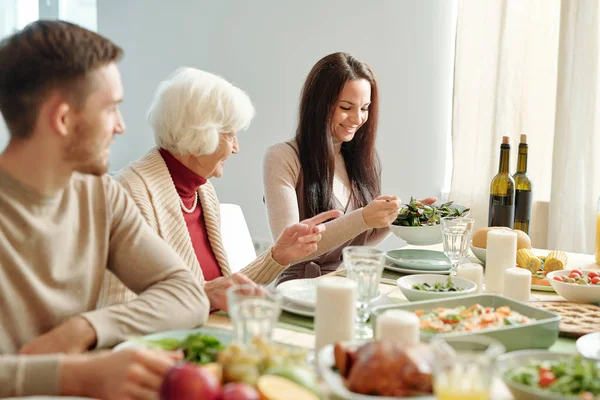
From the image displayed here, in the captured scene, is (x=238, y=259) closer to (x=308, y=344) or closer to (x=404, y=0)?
(x=308, y=344)

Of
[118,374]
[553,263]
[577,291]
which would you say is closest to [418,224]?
[553,263]

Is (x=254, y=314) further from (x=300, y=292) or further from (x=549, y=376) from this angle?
(x=300, y=292)

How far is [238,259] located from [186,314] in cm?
99

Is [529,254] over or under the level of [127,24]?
under

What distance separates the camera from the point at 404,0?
3729 millimetres

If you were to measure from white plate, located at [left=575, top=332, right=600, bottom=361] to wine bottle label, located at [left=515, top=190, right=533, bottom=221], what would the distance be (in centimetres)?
125

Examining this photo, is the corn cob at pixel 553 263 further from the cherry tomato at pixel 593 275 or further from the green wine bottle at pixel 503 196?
the green wine bottle at pixel 503 196

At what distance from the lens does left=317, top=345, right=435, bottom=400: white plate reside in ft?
2.97

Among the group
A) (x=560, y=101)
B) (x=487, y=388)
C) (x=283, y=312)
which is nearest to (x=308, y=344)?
(x=283, y=312)

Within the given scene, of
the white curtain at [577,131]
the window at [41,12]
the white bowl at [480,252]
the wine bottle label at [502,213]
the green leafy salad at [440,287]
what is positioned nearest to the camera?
the green leafy salad at [440,287]

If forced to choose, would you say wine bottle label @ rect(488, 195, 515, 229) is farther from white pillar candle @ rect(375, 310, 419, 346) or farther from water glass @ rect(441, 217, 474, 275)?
white pillar candle @ rect(375, 310, 419, 346)

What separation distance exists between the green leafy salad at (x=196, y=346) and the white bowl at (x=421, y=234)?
4.12 ft

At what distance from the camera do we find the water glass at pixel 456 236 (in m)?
1.87

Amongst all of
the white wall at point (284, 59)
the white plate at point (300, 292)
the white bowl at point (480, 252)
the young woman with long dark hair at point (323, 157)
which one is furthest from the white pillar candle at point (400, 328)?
the white wall at point (284, 59)
